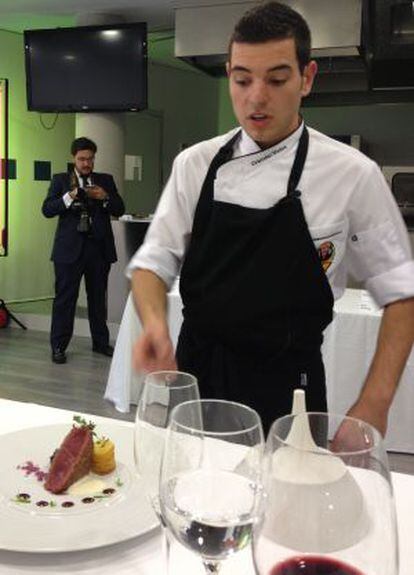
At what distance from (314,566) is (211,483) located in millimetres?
148

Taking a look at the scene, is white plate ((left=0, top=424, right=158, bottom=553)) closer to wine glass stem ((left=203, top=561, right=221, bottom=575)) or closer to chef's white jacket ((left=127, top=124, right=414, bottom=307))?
wine glass stem ((left=203, top=561, right=221, bottom=575))

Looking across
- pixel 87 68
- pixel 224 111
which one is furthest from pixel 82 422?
pixel 224 111

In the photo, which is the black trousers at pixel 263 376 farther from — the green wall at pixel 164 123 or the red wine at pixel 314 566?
the green wall at pixel 164 123

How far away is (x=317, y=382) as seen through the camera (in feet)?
4.72

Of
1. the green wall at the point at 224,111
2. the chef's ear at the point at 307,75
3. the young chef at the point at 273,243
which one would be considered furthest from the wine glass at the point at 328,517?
the green wall at the point at 224,111

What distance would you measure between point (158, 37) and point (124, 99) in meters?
1.44

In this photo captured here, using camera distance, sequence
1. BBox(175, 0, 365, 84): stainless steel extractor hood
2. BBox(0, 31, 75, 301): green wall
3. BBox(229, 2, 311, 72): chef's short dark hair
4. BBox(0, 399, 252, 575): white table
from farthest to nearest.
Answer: BBox(0, 31, 75, 301): green wall < BBox(175, 0, 365, 84): stainless steel extractor hood < BBox(229, 2, 311, 72): chef's short dark hair < BBox(0, 399, 252, 575): white table

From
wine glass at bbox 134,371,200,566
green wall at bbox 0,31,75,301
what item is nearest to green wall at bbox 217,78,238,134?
green wall at bbox 0,31,75,301

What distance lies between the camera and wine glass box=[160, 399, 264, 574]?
0.55 m

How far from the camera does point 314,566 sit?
48 centimetres

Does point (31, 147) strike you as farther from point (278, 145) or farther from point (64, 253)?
point (278, 145)

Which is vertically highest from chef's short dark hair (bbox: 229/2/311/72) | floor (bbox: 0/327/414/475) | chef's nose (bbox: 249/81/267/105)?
chef's short dark hair (bbox: 229/2/311/72)

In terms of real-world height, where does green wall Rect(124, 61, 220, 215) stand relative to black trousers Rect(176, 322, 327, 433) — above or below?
above

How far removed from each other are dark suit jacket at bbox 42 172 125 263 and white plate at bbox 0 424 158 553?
391 centimetres
